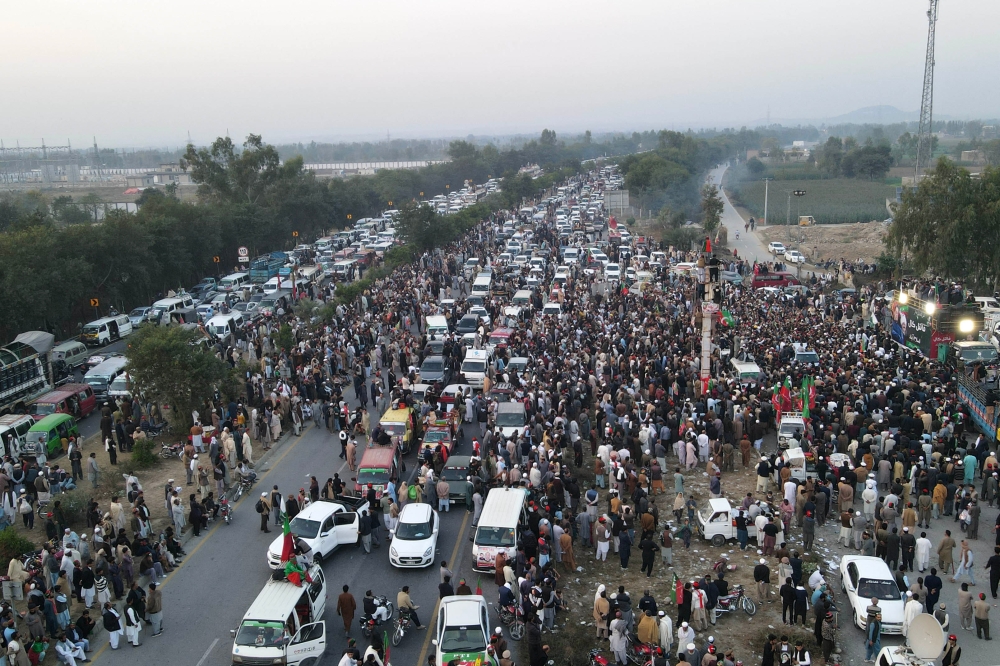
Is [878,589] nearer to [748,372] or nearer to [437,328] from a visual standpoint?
[748,372]

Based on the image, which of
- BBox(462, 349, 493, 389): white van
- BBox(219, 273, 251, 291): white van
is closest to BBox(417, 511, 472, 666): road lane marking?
BBox(462, 349, 493, 389): white van

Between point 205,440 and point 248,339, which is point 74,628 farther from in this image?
point 248,339

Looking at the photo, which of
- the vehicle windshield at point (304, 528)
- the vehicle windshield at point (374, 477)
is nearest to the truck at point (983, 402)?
the vehicle windshield at point (374, 477)

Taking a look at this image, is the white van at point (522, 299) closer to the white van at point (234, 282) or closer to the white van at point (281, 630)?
the white van at point (234, 282)

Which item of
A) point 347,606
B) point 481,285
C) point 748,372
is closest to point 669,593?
point 347,606

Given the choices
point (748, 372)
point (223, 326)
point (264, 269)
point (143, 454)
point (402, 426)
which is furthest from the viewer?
point (264, 269)

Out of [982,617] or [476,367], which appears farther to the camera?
[476,367]

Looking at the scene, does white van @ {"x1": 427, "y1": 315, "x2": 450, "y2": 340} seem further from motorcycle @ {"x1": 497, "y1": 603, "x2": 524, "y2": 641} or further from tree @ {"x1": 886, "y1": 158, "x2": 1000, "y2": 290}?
tree @ {"x1": 886, "y1": 158, "x2": 1000, "y2": 290}
